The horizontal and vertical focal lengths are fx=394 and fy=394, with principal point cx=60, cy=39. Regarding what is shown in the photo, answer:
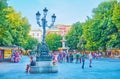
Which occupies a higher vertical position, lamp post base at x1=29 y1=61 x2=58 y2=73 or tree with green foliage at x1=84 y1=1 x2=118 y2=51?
tree with green foliage at x1=84 y1=1 x2=118 y2=51

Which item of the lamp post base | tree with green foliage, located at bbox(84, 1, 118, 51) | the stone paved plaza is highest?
tree with green foliage, located at bbox(84, 1, 118, 51)

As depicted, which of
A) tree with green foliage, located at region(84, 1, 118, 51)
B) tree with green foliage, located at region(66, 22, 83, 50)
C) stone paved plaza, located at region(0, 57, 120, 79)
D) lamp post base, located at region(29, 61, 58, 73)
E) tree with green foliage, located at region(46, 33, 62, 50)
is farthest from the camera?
tree with green foliage, located at region(46, 33, 62, 50)

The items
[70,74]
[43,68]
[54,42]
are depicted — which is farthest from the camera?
[54,42]

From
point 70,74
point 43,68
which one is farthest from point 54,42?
point 70,74

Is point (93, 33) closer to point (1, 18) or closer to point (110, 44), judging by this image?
point (110, 44)

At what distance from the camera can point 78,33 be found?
125250mm

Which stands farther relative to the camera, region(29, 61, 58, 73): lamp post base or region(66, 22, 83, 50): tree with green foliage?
region(66, 22, 83, 50): tree with green foliage

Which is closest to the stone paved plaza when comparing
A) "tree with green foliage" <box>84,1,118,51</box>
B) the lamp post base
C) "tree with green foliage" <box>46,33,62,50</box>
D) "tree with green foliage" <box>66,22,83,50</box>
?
the lamp post base

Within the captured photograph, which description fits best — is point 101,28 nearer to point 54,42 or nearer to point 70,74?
point 70,74

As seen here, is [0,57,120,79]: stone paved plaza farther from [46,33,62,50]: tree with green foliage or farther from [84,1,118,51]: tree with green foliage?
[46,33,62,50]: tree with green foliage

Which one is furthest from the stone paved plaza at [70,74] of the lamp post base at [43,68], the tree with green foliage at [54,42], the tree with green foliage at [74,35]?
the tree with green foliage at [54,42]

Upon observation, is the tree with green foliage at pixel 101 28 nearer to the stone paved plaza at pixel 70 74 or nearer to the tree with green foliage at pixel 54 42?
the stone paved plaza at pixel 70 74

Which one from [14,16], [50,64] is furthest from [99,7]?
[50,64]

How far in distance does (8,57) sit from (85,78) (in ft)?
136
